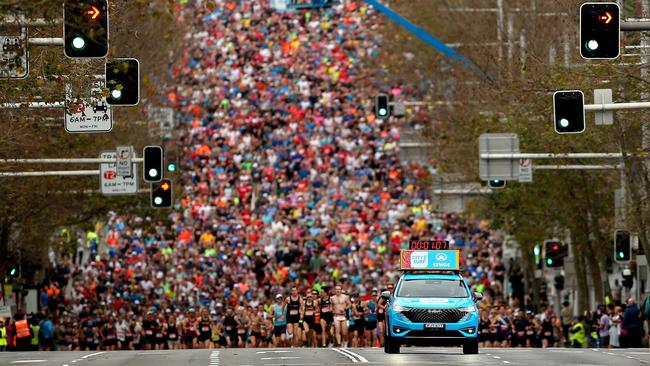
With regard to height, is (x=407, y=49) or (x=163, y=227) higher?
(x=407, y=49)

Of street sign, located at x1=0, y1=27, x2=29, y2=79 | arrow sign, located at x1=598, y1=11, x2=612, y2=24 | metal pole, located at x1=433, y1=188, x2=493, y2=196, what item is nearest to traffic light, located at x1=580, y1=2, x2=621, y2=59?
arrow sign, located at x1=598, y1=11, x2=612, y2=24

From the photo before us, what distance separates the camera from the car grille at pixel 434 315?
34406 mm

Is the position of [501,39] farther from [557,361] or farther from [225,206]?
[557,361]

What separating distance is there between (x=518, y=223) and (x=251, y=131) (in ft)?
95.8

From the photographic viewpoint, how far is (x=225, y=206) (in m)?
78.1

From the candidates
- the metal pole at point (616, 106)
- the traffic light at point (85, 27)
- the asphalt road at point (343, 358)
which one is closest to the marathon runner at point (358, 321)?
the asphalt road at point (343, 358)

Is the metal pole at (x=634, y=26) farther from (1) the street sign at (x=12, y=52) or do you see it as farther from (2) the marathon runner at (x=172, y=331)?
(2) the marathon runner at (x=172, y=331)

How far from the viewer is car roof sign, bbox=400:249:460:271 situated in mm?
40281

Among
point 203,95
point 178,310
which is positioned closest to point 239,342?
point 178,310

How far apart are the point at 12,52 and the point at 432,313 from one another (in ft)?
34.7

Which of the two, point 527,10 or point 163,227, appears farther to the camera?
point 163,227

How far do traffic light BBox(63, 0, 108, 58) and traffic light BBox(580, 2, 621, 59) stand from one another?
21.5 ft

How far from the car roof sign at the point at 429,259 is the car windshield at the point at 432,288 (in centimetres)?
450

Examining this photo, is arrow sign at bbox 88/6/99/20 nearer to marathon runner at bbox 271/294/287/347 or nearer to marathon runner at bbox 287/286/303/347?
marathon runner at bbox 287/286/303/347
